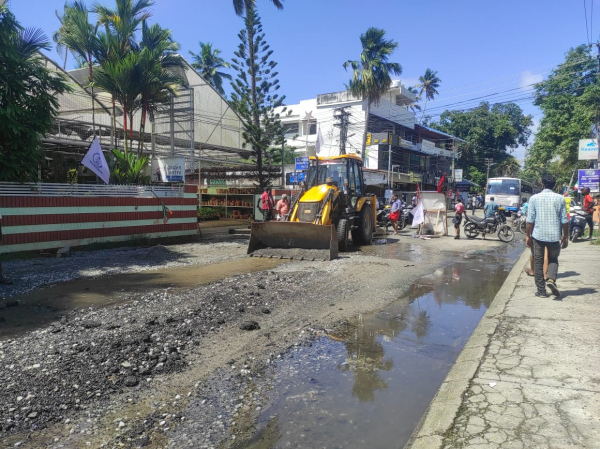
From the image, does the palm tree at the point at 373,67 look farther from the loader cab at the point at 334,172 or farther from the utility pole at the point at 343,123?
the loader cab at the point at 334,172

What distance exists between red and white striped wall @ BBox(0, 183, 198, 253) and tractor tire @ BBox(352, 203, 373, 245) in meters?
5.65

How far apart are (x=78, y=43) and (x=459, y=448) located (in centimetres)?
1668

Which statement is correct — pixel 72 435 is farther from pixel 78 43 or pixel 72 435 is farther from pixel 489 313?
pixel 78 43

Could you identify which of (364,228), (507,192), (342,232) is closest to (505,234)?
(364,228)

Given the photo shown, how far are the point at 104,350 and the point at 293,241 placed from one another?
275 inches

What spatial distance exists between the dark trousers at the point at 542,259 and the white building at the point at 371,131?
24.3 meters

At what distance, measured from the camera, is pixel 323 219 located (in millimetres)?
11320

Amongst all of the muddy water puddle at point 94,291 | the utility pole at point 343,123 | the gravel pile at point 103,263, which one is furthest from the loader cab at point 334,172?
the utility pole at point 343,123

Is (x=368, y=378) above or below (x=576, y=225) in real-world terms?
below

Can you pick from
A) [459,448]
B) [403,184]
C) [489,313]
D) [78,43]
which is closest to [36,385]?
[459,448]

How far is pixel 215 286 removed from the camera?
7039 mm

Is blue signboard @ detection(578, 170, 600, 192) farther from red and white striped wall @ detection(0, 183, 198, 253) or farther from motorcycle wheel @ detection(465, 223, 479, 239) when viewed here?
red and white striped wall @ detection(0, 183, 198, 253)

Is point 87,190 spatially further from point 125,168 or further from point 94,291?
point 94,291

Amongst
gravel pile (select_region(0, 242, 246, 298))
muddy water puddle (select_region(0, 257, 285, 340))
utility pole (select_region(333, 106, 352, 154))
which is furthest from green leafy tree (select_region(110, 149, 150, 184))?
utility pole (select_region(333, 106, 352, 154))
